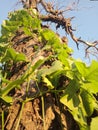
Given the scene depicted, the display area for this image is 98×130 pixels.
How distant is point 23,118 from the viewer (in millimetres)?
1323

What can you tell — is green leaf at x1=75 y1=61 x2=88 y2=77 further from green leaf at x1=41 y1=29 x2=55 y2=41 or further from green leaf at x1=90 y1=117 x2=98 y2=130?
green leaf at x1=41 y1=29 x2=55 y2=41

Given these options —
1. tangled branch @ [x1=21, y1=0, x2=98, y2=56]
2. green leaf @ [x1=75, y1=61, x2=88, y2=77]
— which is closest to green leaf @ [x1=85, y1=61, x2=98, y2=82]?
green leaf @ [x1=75, y1=61, x2=88, y2=77]

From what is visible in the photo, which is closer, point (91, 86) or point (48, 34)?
point (91, 86)

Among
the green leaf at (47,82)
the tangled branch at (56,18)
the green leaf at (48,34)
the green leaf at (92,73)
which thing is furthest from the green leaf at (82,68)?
the tangled branch at (56,18)

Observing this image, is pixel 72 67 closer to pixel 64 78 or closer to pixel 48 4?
pixel 64 78

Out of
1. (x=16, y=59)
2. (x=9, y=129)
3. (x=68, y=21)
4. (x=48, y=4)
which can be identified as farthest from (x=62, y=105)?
(x=48, y=4)

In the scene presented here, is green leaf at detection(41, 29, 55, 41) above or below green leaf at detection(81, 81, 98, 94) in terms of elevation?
above

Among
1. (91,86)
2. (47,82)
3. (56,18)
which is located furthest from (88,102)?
(56,18)

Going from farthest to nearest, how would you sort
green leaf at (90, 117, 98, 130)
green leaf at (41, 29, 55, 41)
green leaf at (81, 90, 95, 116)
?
green leaf at (41, 29, 55, 41) < green leaf at (81, 90, 95, 116) < green leaf at (90, 117, 98, 130)

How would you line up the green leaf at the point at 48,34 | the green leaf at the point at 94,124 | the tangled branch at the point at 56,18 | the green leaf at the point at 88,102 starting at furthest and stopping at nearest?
the tangled branch at the point at 56,18, the green leaf at the point at 48,34, the green leaf at the point at 88,102, the green leaf at the point at 94,124

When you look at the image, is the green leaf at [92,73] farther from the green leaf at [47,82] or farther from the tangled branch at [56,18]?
the tangled branch at [56,18]

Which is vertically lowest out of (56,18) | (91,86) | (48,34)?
(91,86)

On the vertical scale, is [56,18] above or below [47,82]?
above

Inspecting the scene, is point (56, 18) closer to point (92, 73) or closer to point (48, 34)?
point (48, 34)
